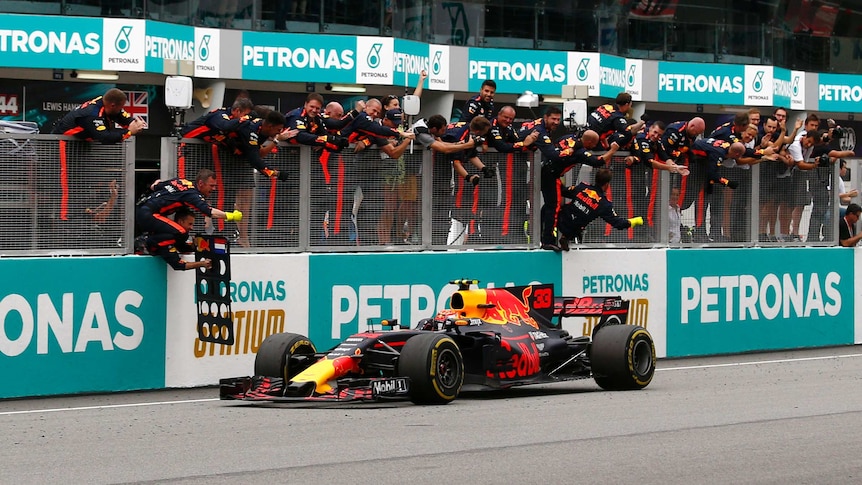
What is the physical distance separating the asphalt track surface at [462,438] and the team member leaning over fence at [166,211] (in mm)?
1468

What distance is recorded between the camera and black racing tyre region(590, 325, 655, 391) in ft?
45.3

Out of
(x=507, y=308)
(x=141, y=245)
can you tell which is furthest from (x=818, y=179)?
(x=141, y=245)

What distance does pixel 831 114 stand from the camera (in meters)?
43.5

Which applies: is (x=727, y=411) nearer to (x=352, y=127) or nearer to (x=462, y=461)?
(x=462, y=461)

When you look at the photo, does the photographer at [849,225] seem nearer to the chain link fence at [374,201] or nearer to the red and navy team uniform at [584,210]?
the chain link fence at [374,201]

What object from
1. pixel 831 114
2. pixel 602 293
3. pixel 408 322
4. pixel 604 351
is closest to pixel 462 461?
pixel 604 351

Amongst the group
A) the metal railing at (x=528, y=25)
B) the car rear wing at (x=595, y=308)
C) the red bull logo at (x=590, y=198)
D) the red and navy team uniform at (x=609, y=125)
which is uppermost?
the metal railing at (x=528, y=25)

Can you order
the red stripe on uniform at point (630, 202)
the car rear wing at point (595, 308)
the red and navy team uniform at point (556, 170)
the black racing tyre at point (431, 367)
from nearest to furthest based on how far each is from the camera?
the black racing tyre at point (431, 367), the car rear wing at point (595, 308), the red and navy team uniform at point (556, 170), the red stripe on uniform at point (630, 202)

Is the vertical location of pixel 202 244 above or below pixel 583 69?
below

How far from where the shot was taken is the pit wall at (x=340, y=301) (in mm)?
13656

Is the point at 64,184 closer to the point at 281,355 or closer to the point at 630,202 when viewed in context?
the point at 281,355

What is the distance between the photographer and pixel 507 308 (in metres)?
13.8

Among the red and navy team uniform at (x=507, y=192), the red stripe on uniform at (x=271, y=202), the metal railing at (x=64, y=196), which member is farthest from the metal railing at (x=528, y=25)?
the metal railing at (x=64, y=196)

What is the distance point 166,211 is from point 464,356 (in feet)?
11.0
